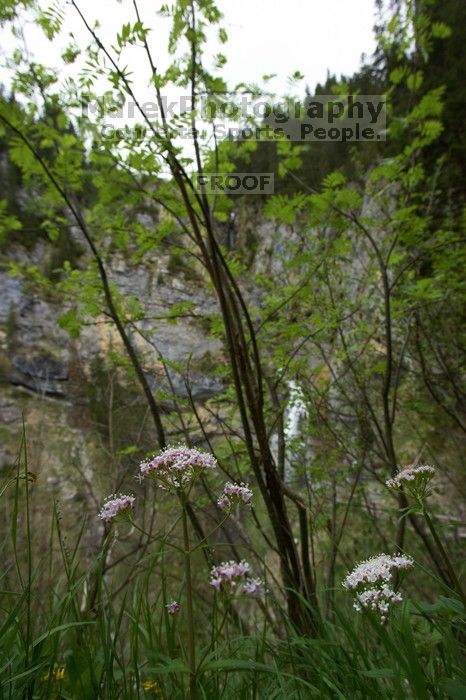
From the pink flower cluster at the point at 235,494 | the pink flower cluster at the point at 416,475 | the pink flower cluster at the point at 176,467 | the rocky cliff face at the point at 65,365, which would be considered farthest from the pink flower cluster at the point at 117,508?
the rocky cliff face at the point at 65,365

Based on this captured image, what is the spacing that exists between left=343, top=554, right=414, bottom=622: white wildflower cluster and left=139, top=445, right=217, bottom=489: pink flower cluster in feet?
1.26

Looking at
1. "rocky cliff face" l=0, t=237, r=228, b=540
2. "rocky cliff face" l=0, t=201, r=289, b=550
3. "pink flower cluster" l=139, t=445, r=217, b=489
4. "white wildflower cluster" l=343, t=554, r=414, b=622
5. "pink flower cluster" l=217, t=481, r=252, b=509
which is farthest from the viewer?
"rocky cliff face" l=0, t=237, r=228, b=540

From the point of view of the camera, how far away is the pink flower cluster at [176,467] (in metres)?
0.88

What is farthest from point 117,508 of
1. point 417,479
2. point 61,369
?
point 61,369

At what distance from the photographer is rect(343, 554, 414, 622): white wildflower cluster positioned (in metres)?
0.78

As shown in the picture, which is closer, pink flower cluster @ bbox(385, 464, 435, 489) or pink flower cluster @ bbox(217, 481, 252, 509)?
pink flower cluster @ bbox(385, 464, 435, 489)

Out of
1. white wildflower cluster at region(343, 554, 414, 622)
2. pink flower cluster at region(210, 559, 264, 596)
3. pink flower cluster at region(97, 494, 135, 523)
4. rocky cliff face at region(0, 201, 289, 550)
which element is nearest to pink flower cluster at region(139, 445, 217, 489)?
pink flower cluster at region(97, 494, 135, 523)

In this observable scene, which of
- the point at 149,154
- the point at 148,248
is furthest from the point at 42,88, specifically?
the point at 148,248

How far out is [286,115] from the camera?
2.18 metres

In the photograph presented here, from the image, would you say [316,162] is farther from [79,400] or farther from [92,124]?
[92,124]

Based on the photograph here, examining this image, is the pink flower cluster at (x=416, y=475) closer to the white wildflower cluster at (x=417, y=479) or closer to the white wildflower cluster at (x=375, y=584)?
the white wildflower cluster at (x=417, y=479)

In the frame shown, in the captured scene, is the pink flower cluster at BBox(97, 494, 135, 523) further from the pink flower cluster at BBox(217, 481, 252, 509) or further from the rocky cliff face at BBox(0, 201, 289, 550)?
the rocky cliff face at BBox(0, 201, 289, 550)

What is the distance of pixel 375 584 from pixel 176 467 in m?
0.48

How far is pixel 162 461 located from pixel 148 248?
1.54 m
